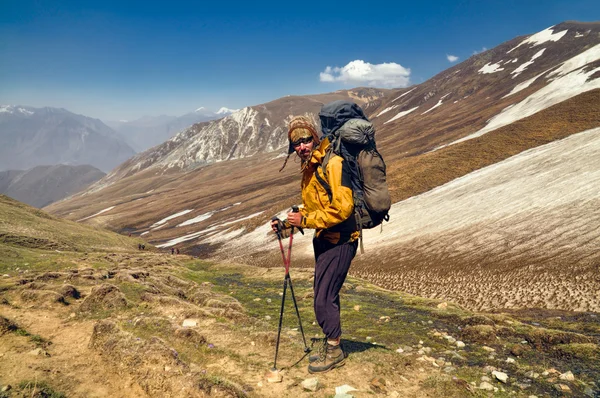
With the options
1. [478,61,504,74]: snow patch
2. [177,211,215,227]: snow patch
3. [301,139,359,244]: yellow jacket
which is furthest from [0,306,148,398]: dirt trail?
[478,61,504,74]: snow patch

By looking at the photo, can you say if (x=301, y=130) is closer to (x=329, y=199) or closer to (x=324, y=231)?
(x=329, y=199)

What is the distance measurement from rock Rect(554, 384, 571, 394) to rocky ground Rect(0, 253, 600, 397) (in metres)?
0.05

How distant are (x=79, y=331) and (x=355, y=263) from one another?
27533mm

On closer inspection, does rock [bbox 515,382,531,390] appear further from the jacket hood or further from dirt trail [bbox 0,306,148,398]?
dirt trail [bbox 0,306,148,398]

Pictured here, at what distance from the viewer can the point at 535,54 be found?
14538 centimetres

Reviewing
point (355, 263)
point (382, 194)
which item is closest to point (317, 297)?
point (382, 194)

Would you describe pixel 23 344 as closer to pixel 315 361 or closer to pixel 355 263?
pixel 315 361

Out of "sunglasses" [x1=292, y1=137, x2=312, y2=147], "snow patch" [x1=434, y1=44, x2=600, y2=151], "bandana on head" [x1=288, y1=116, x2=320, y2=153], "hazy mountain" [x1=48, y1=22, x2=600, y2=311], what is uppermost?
"snow patch" [x1=434, y1=44, x2=600, y2=151]

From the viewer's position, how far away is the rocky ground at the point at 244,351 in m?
6.06

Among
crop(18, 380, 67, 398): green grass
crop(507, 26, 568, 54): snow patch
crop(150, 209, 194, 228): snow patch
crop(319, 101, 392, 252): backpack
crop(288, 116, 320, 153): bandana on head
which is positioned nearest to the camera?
crop(18, 380, 67, 398): green grass

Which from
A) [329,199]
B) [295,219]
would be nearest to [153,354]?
[295,219]

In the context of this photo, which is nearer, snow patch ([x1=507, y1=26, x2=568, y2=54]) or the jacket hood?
the jacket hood

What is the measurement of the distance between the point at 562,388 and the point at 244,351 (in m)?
6.83

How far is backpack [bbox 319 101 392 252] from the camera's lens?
610cm
